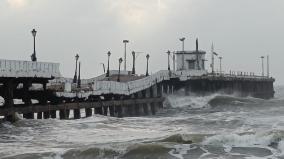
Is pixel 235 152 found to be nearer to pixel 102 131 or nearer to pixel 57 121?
pixel 102 131

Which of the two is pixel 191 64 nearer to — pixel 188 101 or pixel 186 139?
pixel 188 101

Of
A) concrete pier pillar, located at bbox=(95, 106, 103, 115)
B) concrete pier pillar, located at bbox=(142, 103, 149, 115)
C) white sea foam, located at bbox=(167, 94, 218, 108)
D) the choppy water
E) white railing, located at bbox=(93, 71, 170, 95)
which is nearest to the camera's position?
the choppy water

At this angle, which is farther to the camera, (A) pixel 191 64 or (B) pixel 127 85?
(A) pixel 191 64

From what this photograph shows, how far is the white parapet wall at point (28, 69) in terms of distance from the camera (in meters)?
34.7

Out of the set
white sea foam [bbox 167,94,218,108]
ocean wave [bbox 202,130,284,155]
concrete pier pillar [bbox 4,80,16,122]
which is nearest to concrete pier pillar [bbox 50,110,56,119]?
concrete pier pillar [bbox 4,80,16,122]

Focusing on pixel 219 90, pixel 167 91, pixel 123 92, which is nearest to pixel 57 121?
pixel 123 92

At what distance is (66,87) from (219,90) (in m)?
41.5

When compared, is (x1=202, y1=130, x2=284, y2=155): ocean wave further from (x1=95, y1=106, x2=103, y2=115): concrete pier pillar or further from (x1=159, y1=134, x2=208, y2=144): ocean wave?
(x1=95, y1=106, x2=103, y2=115): concrete pier pillar

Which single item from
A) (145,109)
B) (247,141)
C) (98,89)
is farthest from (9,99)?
(145,109)

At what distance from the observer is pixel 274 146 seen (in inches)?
953

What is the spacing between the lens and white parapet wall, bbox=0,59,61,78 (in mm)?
34747

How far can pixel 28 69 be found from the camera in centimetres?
3703

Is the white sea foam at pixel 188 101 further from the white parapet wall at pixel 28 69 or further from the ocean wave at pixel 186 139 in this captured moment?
the ocean wave at pixel 186 139

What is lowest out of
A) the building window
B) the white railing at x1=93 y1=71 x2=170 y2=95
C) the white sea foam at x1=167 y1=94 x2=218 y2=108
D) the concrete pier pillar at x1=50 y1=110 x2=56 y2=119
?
the concrete pier pillar at x1=50 y1=110 x2=56 y2=119
